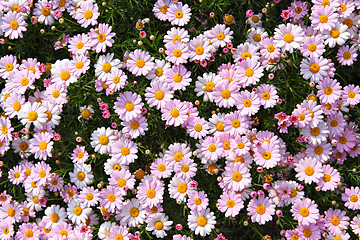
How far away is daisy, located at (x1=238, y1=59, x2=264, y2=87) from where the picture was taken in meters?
3.53

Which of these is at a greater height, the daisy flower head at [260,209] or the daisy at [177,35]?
the daisy at [177,35]

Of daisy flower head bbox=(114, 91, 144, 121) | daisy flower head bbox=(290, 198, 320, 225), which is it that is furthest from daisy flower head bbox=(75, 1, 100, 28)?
daisy flower head bbox=(290, 198, 320, 225)

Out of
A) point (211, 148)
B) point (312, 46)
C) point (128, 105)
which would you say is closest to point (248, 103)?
point (211, 148)

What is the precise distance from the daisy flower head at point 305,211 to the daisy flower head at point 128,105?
5.85 ft

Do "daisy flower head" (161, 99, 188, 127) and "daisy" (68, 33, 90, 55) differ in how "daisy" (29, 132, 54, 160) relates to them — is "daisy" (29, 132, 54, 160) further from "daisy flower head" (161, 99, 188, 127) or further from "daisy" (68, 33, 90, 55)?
"daisy flower head" (161, 99, 188, 127)

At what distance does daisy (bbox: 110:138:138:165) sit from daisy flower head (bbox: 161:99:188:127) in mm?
432

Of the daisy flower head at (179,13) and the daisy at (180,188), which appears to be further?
the daisy flower head at (179,13)

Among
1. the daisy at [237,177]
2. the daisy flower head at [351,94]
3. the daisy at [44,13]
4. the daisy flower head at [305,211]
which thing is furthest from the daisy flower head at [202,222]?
the daisy at [44,13]

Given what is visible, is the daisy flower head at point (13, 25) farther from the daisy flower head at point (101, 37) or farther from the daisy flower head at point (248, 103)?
the daisy flower head at point (248, 103)

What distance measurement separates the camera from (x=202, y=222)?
3.54 m

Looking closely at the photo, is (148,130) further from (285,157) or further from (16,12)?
(16,12)

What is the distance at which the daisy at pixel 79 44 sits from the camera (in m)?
3.73

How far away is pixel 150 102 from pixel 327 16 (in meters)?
1.96

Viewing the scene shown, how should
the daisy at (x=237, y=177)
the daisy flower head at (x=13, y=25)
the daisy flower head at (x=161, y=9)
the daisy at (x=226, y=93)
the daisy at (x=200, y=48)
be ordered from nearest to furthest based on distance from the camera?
1. the daisy at (x=237, y=177)
2. the daisy at (x=226, y=93)
3. the daisy at (x=200, y=48)
4. the daisy flower head at (x=161, y=9)
5. the daisy flower head at (x=13, y=25)
